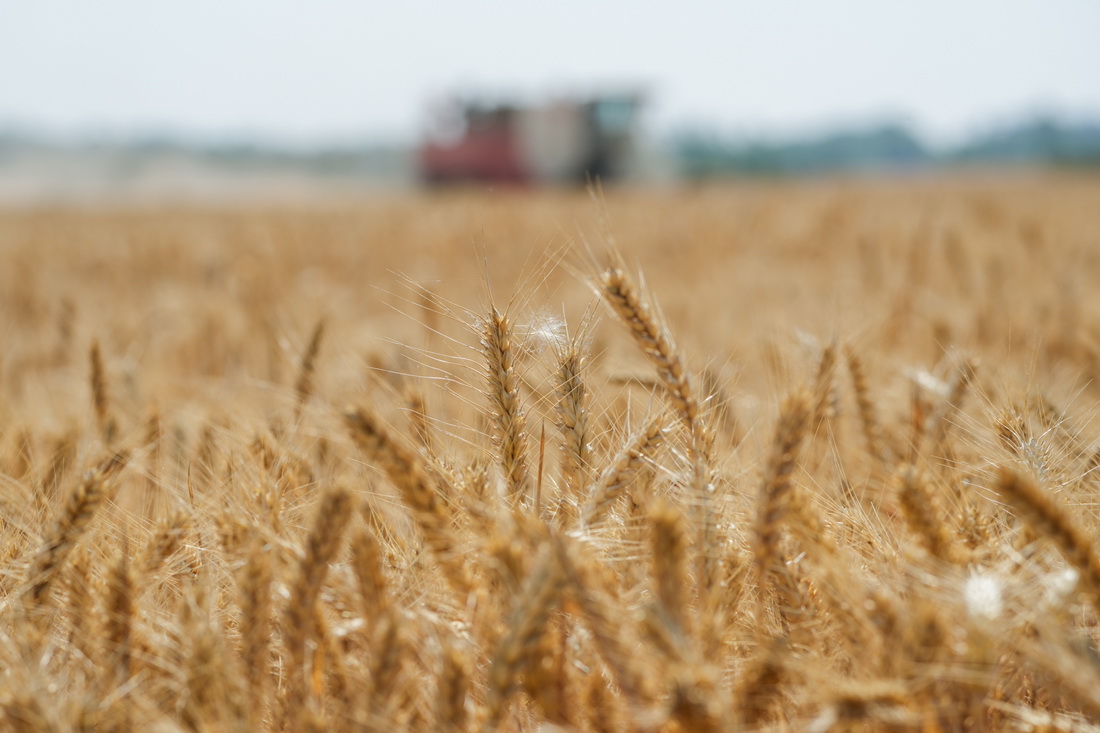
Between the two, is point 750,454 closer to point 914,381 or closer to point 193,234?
point 914,381

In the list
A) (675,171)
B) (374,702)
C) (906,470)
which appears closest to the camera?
(374,702)

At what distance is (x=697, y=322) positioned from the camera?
318 centimetres

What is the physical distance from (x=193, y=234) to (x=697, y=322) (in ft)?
18.5

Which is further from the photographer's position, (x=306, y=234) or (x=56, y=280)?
(x=306, y=234)

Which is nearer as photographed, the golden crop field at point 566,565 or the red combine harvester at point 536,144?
the golden crop field at point 566,565

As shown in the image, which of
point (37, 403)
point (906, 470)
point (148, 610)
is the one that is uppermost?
point (906, 470)

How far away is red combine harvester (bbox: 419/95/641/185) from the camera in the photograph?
75.0 feet

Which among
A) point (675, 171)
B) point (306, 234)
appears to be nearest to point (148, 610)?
point (306, 234)

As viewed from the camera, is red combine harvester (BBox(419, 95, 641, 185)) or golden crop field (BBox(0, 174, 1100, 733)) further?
red combine harvester (BBox(419, 95, 641, 185))

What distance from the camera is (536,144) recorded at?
23.5 metres

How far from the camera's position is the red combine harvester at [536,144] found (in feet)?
75.0

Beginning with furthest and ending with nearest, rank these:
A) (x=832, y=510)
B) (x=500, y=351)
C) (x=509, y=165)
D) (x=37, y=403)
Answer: (x=509, y=165) < (x=37, y=403) < (x=832, y=510) < (x=500, y=351)

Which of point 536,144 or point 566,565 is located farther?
point 536,144

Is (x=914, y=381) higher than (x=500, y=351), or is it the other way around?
(x=500, y=351)
